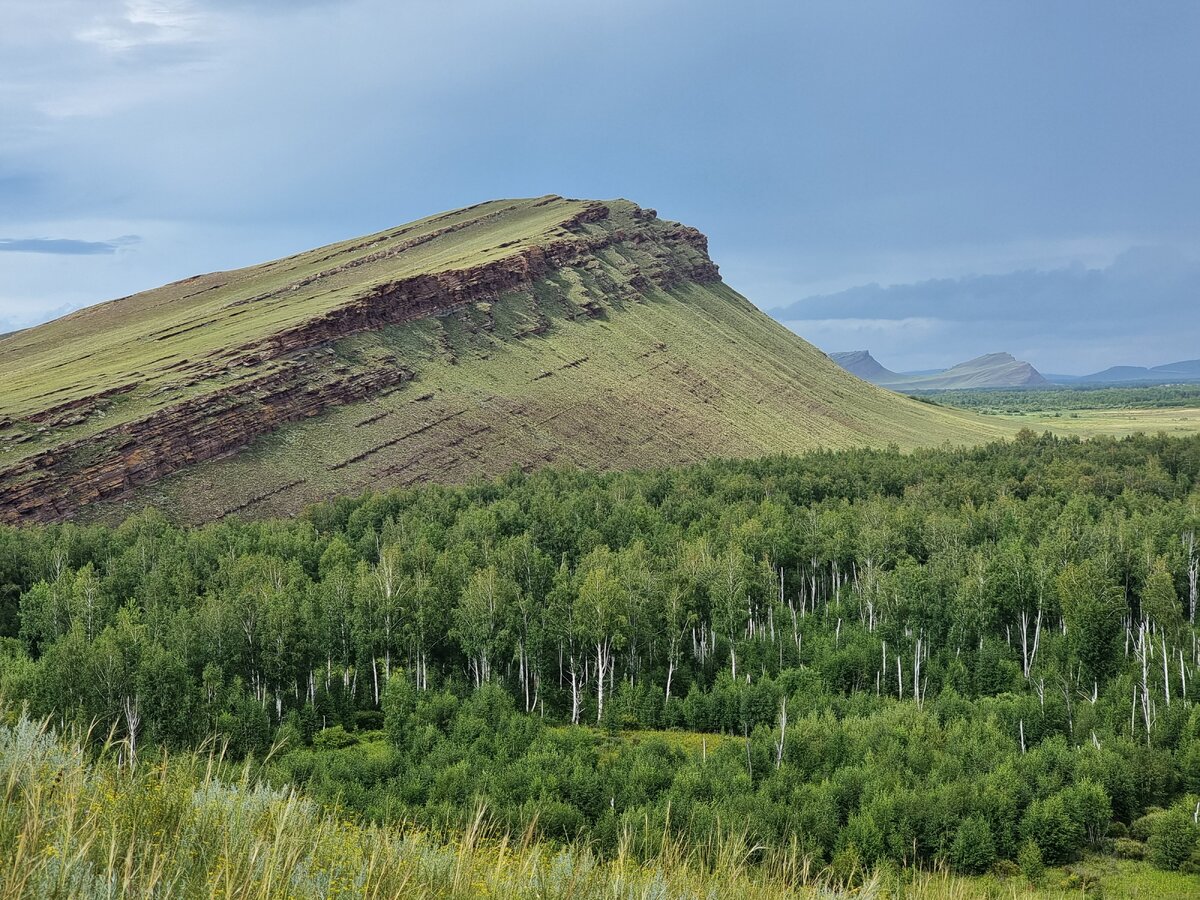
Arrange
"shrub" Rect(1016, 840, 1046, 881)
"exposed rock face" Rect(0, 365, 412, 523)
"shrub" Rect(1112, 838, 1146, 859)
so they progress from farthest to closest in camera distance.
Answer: "exposed rock face" Rect(0, 365, 412, 523)
"shrub" Rect(1112, 838, 1146, 859)
"shrub" Rect(1016, 840, 1046, 881)

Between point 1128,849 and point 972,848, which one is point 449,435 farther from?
point 1128,849

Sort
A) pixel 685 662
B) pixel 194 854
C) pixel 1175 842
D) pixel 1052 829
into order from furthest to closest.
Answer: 1. pixel 685 662
2. pixel 1052 829
3. pixel 1175 842
4. pixel 194 854

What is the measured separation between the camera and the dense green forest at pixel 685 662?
46.5 metres

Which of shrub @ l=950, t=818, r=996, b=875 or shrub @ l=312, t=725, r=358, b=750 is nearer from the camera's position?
shrub @ l=950, t=818, r=996, b=875

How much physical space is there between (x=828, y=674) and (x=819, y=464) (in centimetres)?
7361

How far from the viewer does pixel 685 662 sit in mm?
76375

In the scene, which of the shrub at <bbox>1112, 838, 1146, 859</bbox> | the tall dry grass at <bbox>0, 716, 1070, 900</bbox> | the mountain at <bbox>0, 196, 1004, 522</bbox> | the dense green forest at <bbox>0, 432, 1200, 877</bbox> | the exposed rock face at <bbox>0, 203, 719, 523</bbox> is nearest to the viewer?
the tall dry grass at <bbox>0, 716, 1070, 900</bbox>

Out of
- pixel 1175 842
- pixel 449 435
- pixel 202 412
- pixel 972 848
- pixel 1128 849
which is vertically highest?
pixel 202 412

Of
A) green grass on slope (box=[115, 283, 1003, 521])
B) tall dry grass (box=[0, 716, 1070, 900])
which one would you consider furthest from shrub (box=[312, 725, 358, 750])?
green grass on slope (box=[115, 283, 1003, 521])

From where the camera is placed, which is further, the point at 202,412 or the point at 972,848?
the point at 202,412

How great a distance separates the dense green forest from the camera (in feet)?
152

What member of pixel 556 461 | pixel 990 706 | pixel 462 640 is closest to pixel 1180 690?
pixel 990 706

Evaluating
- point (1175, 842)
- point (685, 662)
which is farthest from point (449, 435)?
point (1175, 842)

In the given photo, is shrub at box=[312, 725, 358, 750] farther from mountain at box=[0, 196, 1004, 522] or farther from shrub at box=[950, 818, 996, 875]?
mountain at box=[0, 196, 1004, 522]
